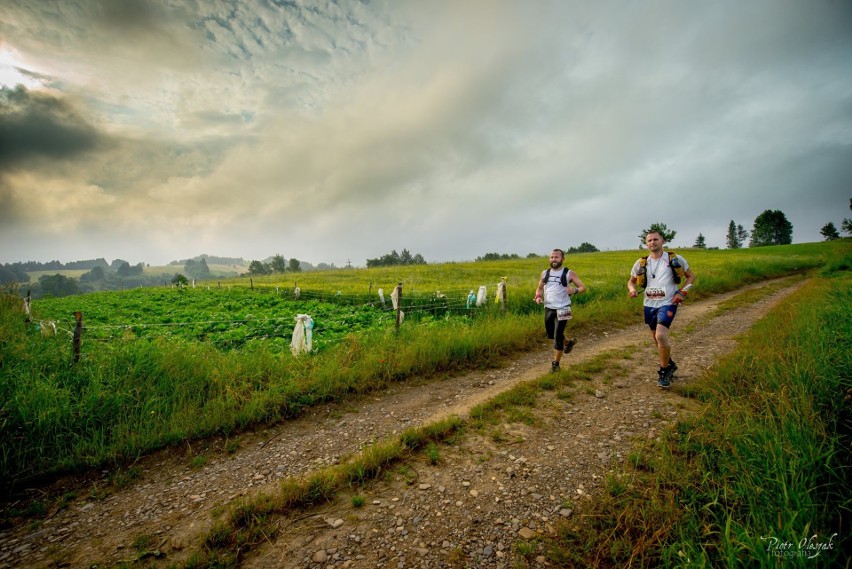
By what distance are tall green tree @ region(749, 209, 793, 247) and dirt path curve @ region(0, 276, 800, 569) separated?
117 m

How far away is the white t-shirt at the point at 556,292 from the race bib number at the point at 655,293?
1344 millimetres

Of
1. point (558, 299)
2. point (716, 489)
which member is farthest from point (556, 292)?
point (716, 489)

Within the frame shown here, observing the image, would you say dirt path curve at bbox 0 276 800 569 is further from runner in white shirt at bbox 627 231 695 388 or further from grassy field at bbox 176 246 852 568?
runner in white shirt at bbox 627 231 695 388

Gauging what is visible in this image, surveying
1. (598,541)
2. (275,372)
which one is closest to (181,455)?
(275,372)

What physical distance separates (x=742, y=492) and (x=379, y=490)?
326 cm

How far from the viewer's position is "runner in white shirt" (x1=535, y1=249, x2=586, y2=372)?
6.65 m

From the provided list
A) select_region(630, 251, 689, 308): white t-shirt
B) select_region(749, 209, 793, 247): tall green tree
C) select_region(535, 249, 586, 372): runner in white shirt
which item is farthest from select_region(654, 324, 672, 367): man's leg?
select_region(749, 209, 793, 247): tall green tree

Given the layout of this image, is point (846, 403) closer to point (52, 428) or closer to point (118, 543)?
point (118, 543)

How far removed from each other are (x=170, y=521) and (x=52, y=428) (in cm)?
260

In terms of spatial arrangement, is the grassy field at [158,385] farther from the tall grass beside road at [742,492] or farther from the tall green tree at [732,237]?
the tall green tree at [732,237]

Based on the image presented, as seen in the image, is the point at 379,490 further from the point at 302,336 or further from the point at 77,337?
the point at 77,337

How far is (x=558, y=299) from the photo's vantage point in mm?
6660

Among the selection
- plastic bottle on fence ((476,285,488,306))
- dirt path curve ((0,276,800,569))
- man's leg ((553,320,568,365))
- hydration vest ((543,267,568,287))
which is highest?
hydration vest ((543,267,568,287))

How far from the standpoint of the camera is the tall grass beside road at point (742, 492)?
7.20 feet
